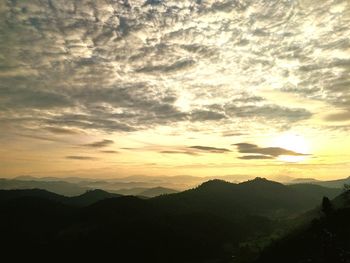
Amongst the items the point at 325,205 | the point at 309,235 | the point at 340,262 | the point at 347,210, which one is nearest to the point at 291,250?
the point at 309,235

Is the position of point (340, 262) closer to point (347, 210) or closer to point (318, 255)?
point (318, 255)

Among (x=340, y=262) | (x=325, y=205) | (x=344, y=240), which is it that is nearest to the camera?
(x=340, y=262)

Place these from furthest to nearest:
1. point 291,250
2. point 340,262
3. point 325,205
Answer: point 291,250, point 325,205, point 340,262

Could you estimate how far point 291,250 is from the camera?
511ft

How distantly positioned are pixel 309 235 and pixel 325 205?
2322 inches

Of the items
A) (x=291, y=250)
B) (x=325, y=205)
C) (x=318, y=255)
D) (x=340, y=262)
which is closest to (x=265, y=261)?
(x=291, y=250)

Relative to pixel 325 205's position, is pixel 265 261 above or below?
below

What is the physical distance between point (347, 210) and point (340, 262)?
10471cm

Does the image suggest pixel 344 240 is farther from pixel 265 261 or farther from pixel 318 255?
pixel 265 261

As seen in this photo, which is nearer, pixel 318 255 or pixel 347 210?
pixel 318 255

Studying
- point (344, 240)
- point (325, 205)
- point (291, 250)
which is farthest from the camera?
point (291, 250)

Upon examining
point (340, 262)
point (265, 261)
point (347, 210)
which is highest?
point (347, 210)

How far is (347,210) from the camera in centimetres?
15688

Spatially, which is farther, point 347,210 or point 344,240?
point 347,210
